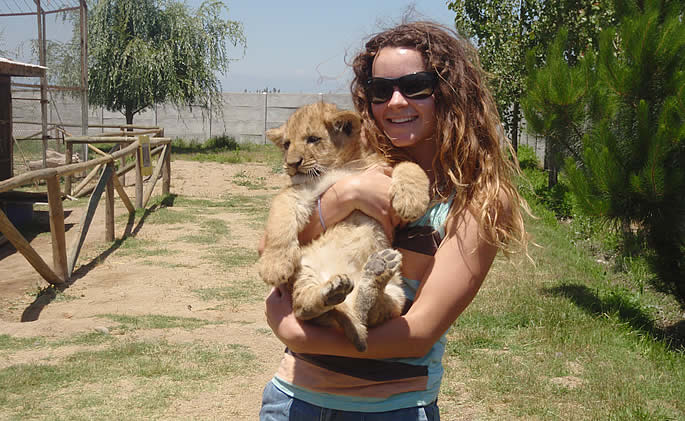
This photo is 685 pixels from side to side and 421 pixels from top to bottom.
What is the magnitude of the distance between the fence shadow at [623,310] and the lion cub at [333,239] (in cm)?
472

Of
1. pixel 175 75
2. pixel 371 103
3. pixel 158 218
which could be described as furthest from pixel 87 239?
pixel 175 75

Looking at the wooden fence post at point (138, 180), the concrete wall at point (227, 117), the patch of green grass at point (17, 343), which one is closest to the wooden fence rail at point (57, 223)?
the wooden fence post at point (138, 180)

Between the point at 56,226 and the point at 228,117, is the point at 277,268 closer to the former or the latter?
the point at 56,226

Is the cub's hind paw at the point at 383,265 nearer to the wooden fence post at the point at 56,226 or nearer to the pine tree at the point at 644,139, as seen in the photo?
the pine tree at the point at 644,139

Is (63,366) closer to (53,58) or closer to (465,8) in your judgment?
(465,8)

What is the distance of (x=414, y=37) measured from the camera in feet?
7.64

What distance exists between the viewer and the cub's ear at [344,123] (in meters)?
2.81

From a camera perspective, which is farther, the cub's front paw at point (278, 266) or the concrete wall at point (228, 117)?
the concrete wall at point (228, 117)

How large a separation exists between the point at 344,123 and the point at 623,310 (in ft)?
17.6

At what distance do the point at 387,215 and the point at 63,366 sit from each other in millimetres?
4053

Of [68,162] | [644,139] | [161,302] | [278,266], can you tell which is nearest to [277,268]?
[278,266]

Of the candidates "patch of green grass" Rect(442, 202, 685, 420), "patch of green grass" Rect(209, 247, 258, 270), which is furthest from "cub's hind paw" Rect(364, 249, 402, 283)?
"patch of green grass" Rect(209, 247, 258, 270)

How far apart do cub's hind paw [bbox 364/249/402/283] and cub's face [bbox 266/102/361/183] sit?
737mm

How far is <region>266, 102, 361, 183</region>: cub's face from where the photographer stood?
9.14 ft
